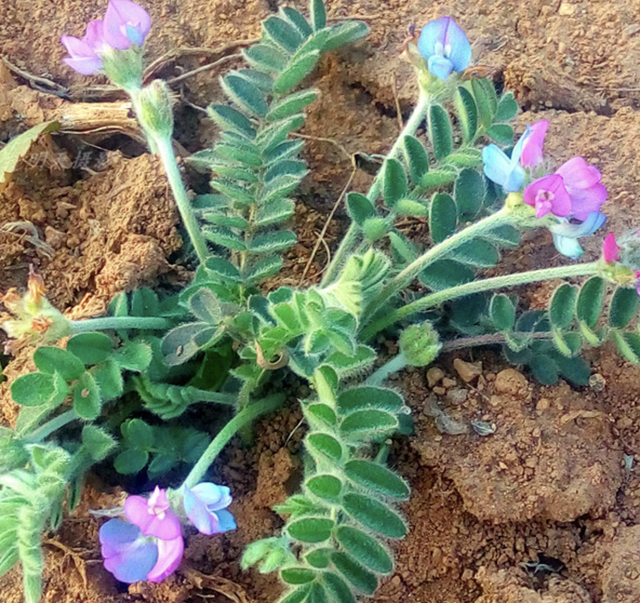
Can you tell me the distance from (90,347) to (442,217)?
2.54 feet

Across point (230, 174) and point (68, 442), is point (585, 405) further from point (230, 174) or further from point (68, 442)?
point (68, 442)

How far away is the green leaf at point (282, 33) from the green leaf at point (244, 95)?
0.15 meters

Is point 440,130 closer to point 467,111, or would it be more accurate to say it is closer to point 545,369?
point 467,111

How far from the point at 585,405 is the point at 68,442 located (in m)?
1.12

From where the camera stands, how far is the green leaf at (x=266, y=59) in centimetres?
191

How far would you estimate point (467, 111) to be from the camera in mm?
1777

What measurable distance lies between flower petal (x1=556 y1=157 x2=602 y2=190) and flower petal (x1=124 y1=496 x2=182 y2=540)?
93 cm

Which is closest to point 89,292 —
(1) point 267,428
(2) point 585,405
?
(1) point 267,428

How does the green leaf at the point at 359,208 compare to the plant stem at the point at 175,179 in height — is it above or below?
below

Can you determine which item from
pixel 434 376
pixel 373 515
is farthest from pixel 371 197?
pixel 373 515

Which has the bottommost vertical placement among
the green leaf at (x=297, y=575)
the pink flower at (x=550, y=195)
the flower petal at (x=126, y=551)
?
the green leaf at (x=297, y=575)

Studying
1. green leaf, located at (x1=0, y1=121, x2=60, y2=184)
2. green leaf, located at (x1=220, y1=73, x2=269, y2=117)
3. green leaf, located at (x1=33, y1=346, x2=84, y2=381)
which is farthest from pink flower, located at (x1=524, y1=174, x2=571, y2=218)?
green leaf, located at (x1=0, y1=121, x2=60, y2=184)

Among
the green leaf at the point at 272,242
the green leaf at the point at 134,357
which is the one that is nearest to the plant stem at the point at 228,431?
the green leaf at the point at 134,357

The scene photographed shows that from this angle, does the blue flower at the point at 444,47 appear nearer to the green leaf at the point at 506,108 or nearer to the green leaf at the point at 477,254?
the green leaf at the point at 506,108
